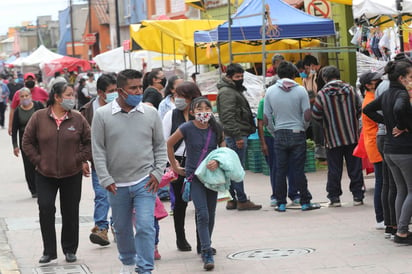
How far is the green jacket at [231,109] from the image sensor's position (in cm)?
1190

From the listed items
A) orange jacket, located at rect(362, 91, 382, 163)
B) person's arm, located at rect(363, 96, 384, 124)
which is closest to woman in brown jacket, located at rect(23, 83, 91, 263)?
person's arm, located at rect(363, 96, 384, 124)

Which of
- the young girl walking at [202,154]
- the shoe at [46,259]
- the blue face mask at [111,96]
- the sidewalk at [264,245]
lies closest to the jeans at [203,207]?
the young girl walking at [202,154]

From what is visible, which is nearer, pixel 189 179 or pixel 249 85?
pixel 189 179

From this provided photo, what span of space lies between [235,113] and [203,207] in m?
3.49

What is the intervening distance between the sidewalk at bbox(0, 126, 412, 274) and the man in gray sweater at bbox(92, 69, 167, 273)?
1.22 m

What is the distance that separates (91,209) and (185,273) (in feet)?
17.4

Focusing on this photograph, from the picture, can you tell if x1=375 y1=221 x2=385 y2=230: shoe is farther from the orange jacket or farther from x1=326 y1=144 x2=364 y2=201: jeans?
x1=326 y1=144 x2=364 y2=201: jeans

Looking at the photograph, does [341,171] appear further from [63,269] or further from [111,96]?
[63,269]

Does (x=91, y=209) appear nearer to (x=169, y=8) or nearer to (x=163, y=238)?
(x=163, y=238)

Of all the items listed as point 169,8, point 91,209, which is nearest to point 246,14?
point 91,209

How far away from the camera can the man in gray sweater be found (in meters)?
7.48

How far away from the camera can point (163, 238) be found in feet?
34.4

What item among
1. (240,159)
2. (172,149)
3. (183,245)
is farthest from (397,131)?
(240,159)

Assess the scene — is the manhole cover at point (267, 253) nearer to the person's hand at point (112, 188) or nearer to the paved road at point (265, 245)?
the paved road at point (265, 245)
